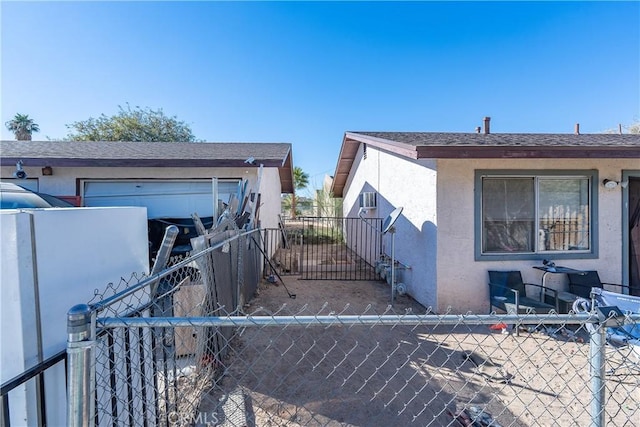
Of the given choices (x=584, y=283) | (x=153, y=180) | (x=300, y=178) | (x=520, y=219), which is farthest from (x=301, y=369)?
(x=300, y=178)

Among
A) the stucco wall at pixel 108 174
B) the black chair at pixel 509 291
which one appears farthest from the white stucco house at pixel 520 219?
the stucco wall at pixel 108 174

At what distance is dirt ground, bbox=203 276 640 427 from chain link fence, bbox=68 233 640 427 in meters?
0.01

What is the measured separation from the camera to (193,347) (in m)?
3.27

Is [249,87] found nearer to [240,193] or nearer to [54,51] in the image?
[54,51]

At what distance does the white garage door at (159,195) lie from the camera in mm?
6855

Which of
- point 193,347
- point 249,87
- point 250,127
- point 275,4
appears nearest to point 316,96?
point 249,87

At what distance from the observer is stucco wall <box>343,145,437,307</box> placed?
533cm

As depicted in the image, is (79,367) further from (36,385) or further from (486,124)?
(486,124)

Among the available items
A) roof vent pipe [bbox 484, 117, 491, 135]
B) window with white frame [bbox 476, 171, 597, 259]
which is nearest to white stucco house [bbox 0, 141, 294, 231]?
window with white frame [bbox 476, 171, 597, 259]

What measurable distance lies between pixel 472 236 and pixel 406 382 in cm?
315

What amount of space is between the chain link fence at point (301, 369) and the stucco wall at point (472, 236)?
800 mm

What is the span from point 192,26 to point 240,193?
5906 millimetres

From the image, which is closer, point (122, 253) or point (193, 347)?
point (122, 253)

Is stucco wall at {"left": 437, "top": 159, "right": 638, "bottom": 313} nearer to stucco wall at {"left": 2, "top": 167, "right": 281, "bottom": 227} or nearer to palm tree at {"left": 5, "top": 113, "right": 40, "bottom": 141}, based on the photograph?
stucco wall at {"left": 2, "top": 167, "right": 281, "bottom": 227}
